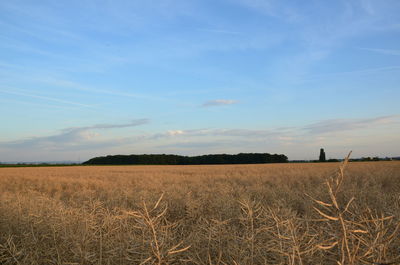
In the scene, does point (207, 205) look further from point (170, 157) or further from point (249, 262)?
point (170, 157)

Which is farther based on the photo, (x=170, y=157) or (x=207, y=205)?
(x=170, y=157)

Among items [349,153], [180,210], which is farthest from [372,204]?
[349,153]

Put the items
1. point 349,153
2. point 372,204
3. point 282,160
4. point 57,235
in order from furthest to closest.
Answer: point 282,160
point 372,204
point 57,235
point 349,153

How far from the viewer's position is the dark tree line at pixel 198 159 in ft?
254

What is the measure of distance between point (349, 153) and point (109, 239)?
2.46 m

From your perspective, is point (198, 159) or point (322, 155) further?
point (198, 159)

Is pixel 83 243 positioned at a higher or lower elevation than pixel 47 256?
higher

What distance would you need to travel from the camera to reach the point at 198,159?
262 ft

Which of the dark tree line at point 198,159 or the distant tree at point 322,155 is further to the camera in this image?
the dark tree line at point 198,159

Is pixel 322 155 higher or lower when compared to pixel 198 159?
higher

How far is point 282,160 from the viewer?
77188 mm

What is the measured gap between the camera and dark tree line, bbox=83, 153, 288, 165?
7750 cm

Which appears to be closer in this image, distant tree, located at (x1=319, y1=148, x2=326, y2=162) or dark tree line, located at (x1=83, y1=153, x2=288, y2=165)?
distant tree, located at (x1=319, y1=148, x2=326, y2=162)

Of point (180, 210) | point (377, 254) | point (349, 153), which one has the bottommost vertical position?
point (180, 210)
